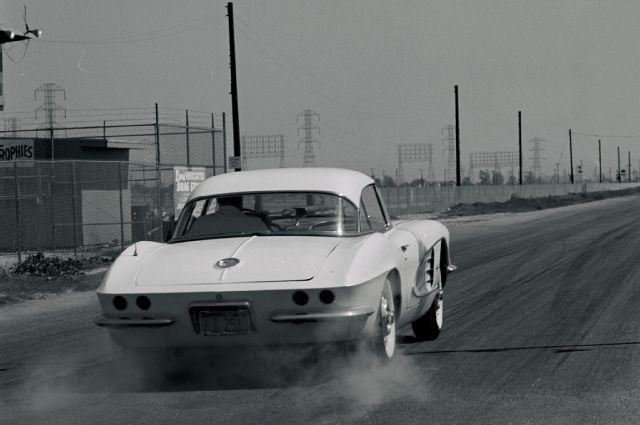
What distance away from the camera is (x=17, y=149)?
1144 inches

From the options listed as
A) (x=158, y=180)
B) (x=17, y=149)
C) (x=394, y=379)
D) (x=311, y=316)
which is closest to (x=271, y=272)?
(x=311, y=316)

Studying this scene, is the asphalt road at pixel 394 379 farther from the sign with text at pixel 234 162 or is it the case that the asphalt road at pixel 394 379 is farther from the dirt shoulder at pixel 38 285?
the sign with text at pixel 234 162

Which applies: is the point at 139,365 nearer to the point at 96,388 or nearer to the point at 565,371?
the point at 96,388

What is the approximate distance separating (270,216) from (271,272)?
1.30 m

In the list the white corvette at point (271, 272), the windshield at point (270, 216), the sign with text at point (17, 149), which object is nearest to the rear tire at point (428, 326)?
the white corvette at point (271, 272)

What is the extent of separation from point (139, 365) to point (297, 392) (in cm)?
133

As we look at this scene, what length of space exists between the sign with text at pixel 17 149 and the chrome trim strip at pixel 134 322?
2316cm

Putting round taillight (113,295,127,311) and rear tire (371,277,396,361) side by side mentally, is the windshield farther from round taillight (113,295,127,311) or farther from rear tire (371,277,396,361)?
round taillight (113,295,127,311)

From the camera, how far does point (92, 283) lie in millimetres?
16719

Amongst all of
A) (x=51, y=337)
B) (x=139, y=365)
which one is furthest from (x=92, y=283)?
(x=139, y=365)

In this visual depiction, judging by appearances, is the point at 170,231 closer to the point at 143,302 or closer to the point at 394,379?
the point at 143,302

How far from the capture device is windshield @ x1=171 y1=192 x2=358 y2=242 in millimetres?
7426

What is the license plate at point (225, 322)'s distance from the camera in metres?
6.36

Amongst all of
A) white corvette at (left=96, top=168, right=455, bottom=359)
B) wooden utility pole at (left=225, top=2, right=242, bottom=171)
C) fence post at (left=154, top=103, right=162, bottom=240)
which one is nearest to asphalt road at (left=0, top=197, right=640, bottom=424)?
white corvette at (left=96, top=168, right=455, bottom=359)
